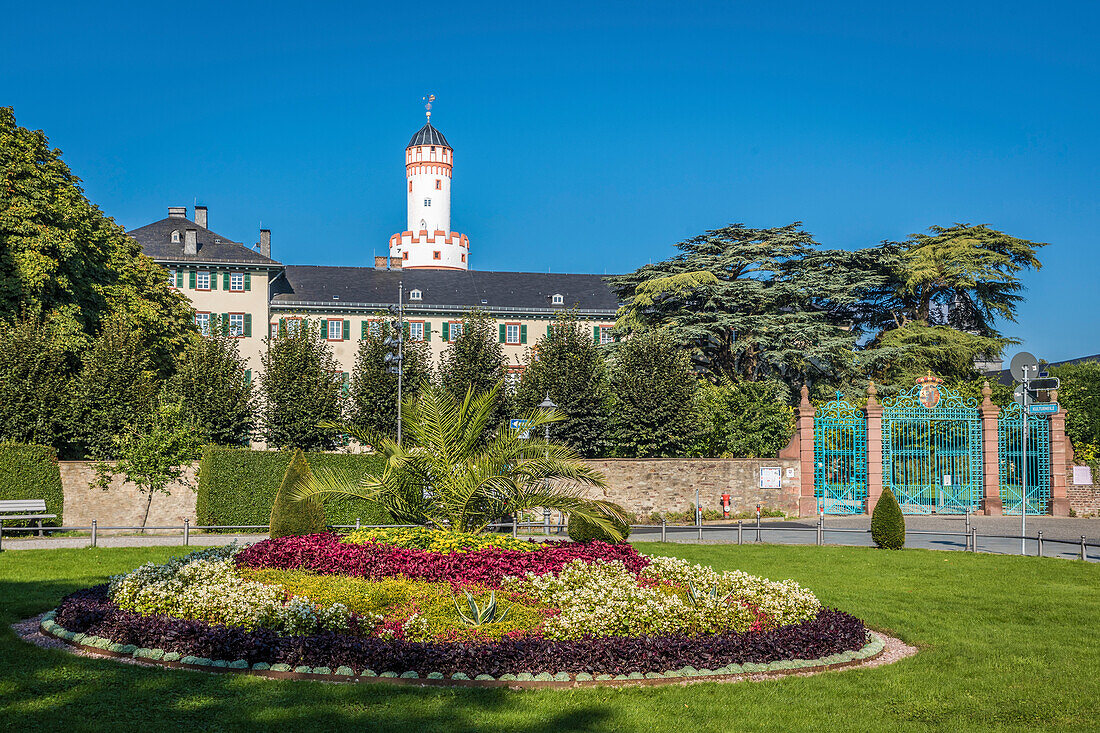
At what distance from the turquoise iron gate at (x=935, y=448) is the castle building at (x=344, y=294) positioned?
83.4 ft

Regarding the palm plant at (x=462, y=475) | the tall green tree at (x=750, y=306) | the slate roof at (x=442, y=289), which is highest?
the slate roof at (x=442, y=289)

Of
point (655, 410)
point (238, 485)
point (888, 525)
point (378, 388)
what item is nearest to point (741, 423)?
point (655, 410)

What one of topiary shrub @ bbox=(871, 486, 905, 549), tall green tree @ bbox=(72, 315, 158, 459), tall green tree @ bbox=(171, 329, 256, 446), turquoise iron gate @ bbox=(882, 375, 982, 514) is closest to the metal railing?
topiary shrub @ bbox=(871, 486, 905, 549)

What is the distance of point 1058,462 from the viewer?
3259cm

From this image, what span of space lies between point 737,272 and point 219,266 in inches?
1233

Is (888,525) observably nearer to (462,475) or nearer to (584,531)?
(584,531)

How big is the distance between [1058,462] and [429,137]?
7780cm

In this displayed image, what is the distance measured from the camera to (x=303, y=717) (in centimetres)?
759

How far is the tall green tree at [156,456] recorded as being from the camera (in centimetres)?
2930

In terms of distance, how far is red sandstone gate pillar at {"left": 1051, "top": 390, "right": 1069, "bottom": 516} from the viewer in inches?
1283

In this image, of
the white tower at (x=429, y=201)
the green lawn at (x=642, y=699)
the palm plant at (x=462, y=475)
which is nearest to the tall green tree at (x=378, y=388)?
the palm plant at (x=462, y=475)

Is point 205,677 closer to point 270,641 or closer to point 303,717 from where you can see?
point 270,641

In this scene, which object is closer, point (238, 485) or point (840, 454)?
point (238, 485)

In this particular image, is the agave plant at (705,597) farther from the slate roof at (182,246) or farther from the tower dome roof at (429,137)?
the tower dome roof at (429,137)
